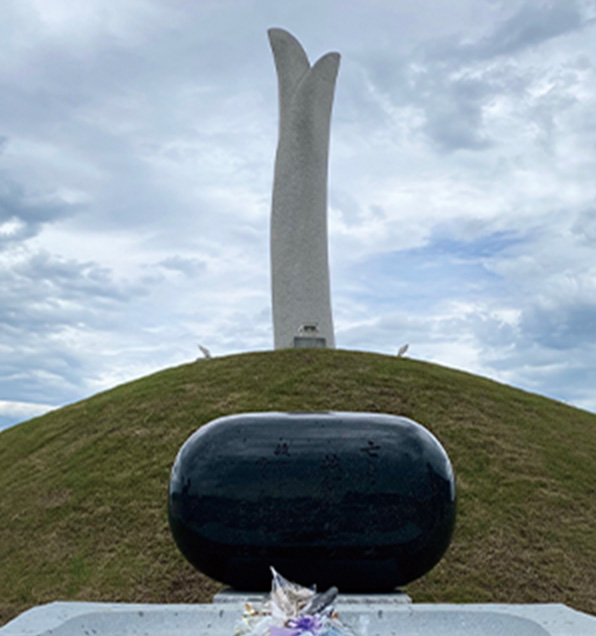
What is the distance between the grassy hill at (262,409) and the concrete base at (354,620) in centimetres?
383

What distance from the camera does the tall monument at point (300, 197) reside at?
1772 centimetres

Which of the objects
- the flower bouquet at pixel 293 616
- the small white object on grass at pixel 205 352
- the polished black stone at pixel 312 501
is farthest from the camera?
the small white object on grass at pixel 205 352

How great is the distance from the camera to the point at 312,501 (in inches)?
146

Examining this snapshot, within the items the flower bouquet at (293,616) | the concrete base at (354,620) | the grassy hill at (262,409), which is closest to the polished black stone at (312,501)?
the concrete base at (354,620)

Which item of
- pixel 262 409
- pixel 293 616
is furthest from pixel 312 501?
pixel 262 409

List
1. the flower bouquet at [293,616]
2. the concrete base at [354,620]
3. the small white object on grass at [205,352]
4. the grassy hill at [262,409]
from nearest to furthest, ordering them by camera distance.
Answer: the flower bouquet at [293,616], the concrete base at [354,620], the grassy hill at [262,409], the small white object on grass at [205,352]

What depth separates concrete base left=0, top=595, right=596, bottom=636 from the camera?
10.9 feet

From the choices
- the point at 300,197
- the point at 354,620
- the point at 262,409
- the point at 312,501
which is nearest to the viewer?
the point at 354,620

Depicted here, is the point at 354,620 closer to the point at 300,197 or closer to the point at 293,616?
the point at 293,616

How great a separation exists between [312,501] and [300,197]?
1494 centimetres

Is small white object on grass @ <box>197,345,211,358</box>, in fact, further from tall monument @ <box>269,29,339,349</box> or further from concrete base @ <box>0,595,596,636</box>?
concrete base @ <box>0,595,596,636</box>

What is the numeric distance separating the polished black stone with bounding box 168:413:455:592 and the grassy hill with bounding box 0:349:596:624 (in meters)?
3.66

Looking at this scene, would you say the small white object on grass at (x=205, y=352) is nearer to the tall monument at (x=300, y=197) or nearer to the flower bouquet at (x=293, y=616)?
the tall monument at (x=300, y=197)

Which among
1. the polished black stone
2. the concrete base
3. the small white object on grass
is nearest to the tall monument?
the small white object on grass
